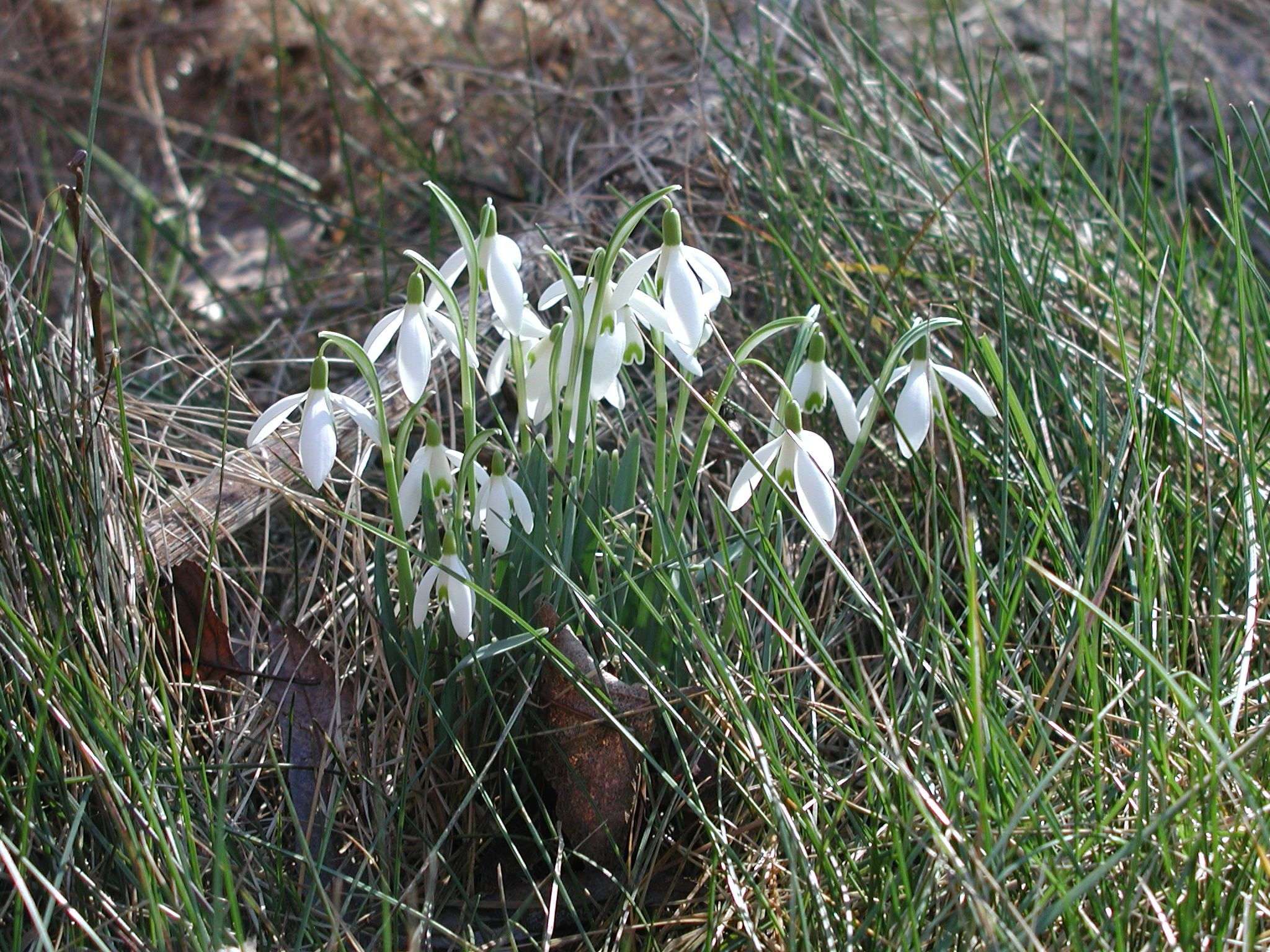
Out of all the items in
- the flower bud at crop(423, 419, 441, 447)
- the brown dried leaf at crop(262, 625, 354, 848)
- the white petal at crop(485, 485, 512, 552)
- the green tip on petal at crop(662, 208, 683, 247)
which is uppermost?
the green tip on petal at crop(662, 208, 683, 247)

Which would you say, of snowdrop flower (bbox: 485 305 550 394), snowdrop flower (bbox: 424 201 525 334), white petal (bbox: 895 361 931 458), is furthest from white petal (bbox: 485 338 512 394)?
white petal (bbox: 895 361 931 458)

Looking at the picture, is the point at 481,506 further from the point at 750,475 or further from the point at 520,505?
the point at 750,475

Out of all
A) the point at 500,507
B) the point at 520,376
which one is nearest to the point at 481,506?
the point at 500,507

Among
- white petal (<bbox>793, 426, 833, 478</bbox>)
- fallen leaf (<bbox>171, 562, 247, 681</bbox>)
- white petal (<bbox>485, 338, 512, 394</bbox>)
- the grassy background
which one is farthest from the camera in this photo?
fallen leaf (<bbox>171, 562, 247, 681</bbox>)

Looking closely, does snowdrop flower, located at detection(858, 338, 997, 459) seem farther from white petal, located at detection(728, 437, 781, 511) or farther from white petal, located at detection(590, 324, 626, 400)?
white petal, located at detection(590, 324, 626, 400)

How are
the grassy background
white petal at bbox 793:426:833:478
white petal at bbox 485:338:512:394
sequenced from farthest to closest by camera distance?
1. white petal at bbox 485:338:512:394
2. white petal at bbox 793:426:833:478
3. the grassy background

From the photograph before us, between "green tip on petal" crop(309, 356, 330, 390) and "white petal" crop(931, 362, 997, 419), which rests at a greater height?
"green tip on petal" crop(309, 356, 330, 390)
